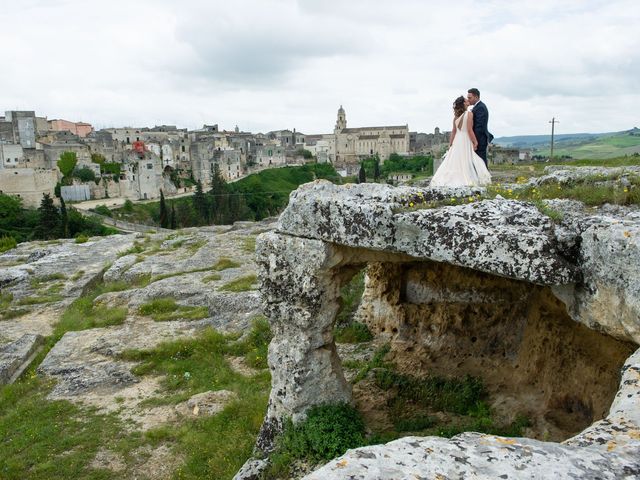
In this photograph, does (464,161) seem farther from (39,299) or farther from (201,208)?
(201,208)

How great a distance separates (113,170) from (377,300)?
85614mm

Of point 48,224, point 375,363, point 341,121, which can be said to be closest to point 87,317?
point 375,363

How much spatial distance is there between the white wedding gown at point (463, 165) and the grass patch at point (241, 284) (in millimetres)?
8594

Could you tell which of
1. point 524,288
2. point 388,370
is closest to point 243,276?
point 388,370

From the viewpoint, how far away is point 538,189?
7.83 m

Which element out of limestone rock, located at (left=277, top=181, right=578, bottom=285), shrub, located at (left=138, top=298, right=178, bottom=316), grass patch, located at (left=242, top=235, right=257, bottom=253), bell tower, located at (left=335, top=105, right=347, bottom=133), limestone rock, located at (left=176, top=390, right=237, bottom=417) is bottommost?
limestone rock, located at (left=176, top=390, right=237, bottom=417)

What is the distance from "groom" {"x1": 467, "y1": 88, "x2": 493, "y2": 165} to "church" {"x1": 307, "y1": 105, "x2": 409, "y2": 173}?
135 m

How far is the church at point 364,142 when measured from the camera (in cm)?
14825

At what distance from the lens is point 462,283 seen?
9.49m

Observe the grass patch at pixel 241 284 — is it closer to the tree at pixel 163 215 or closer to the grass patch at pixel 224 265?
the grass patch at pixel 224 265

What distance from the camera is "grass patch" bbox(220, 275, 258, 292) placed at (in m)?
16.3

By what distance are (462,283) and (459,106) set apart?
332 cm

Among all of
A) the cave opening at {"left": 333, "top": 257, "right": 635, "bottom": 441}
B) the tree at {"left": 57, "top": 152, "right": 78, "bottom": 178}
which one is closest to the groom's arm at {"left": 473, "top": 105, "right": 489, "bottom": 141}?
the cave opening at {"left": 333, "top": 257, "right": 635, "bottom": 441}

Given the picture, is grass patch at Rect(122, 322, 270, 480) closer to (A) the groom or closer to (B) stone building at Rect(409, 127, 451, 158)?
(A) the groom
